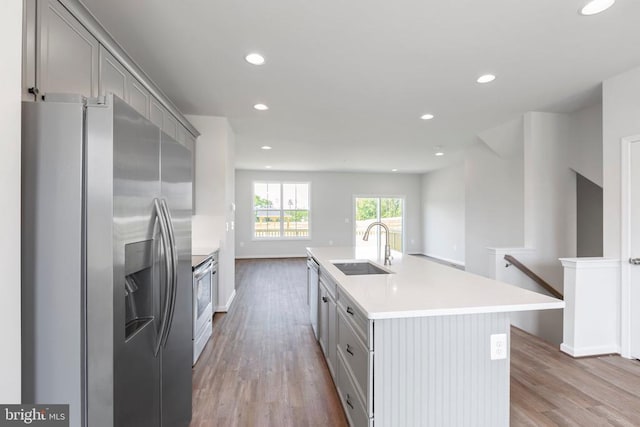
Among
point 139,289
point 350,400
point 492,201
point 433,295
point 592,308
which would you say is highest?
point 492,201

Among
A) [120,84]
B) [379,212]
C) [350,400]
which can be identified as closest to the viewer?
[350,400]

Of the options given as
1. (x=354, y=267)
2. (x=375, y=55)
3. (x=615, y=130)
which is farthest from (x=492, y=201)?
(x=375, y=55)

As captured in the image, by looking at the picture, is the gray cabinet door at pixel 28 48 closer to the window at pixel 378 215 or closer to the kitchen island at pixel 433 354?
the kitchen island at pixel 433 354

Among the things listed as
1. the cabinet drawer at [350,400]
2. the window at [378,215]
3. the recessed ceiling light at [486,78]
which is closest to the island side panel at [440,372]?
the cabinet drawer at [350,400]

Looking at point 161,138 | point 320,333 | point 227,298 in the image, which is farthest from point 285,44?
point 227,298

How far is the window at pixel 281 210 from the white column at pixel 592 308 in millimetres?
6964

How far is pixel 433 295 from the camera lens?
1.59 metres

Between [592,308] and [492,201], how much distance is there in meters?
2.69

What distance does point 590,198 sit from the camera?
5125 millimetres

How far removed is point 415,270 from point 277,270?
5.13m

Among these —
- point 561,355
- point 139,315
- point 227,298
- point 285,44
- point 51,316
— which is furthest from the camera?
point 227,298

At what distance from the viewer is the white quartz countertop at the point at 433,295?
138cm

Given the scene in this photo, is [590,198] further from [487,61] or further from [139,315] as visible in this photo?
[139,315]

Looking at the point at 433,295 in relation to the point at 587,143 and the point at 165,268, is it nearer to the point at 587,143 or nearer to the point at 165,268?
the point at 165,268
